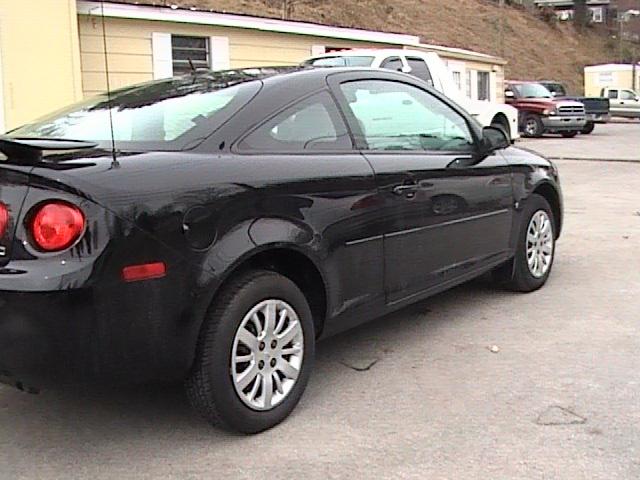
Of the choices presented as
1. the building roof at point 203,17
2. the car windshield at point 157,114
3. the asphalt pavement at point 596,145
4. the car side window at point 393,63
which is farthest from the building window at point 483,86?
the car windshield at point 157,114

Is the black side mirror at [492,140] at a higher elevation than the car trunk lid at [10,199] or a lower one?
higher

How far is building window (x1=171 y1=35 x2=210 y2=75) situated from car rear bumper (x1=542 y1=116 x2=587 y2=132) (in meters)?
15.0

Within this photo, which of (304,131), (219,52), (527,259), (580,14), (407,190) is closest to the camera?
(304,131)

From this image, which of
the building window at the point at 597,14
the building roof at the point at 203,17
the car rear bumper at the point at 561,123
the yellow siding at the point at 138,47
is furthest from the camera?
the building window at the point at 597,14

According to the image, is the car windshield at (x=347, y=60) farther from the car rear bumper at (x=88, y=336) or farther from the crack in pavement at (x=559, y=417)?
the car rear bumper at (x=88, y=336)

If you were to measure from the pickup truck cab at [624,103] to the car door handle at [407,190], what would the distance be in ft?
111

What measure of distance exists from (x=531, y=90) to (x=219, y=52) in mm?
16051

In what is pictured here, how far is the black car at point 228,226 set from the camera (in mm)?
2939

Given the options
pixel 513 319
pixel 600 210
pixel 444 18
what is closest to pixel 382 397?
pixel 513 319

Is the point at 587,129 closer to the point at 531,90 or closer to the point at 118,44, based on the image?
the point at 531,90

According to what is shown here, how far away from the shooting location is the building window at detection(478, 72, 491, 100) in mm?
24234

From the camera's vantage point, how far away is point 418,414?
3.66 m

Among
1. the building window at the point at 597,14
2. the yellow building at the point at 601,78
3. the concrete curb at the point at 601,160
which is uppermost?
the building window at the point at 597,14

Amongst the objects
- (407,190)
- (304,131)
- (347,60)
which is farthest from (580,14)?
(304,131)
